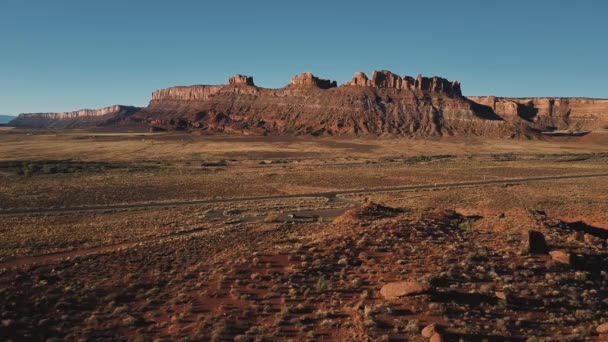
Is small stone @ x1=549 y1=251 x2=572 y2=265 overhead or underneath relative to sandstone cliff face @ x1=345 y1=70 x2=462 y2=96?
underneath

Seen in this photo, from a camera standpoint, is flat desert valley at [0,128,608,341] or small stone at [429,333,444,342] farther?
flat desert valley at [0,128,608,341]

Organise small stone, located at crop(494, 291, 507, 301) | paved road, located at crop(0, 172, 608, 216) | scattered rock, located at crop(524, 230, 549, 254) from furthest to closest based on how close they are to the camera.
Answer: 1. paved road, located at crop(0, 172, 608, 216)
2. scattered rock, located at crop(524, 230, 549, 254)
3. small stone, located at crop(494, 291, 507, 301)

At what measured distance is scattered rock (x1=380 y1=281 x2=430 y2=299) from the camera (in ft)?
46.0

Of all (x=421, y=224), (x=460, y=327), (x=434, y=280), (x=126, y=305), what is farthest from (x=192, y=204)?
(x=460, y=327)

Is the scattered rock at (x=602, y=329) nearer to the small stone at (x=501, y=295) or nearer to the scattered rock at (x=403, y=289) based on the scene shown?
the small stone at (x=501, y=295)

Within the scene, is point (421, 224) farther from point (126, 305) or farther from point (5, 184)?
point (5, 184)

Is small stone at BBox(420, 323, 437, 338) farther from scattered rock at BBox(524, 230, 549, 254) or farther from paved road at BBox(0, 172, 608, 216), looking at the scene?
paved road at BBox(0, 172, 608, 216)

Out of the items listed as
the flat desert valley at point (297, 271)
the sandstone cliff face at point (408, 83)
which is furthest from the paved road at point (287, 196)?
the sandstone cliff face at point (408, 83)

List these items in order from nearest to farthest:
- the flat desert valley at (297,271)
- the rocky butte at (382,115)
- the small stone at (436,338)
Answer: the small stone at (436,338)
the flat desert valley at (297,271)
the rocky butte at (382,115)

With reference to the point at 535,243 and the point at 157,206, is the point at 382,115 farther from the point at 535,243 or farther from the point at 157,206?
the point at 535,243

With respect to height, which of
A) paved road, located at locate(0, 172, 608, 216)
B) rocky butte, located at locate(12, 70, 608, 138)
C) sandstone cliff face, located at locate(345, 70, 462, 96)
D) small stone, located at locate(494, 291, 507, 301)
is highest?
sandstone cliff face, located at locate(345, 70, 462, 96)

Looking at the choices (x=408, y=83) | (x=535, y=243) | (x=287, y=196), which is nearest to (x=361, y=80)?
(x=408, y=83)

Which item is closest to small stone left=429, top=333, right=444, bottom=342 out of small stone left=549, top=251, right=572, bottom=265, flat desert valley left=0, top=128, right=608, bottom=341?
flat desert valley left=0, top=128, right=608, bottom=341

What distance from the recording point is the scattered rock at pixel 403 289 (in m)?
14.0
